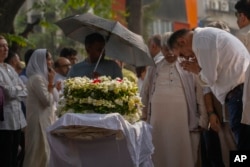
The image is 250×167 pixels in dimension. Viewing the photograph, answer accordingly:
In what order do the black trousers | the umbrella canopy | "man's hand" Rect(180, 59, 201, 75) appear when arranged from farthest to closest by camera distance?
1. the black trousers
2. the umbrella canopy
3. "man's hand" Rect(180, 59, 201, 75)

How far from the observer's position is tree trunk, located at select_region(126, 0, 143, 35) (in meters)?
18.9

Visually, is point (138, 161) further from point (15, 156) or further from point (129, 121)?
point (15, 156)

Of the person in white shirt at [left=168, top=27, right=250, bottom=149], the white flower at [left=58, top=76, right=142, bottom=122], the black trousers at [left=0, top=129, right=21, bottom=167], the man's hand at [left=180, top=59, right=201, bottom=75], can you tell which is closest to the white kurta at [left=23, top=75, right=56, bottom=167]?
the black trousers at [left=0, top=129, right=21, bottom=167]

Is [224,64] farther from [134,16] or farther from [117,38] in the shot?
[134,16]

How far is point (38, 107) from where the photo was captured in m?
10.2

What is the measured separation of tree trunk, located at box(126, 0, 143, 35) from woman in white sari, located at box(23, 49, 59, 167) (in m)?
8.65

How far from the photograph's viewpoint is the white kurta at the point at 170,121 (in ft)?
30.6

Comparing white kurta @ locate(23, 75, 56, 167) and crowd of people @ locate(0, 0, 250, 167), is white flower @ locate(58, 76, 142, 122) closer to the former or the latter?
crowd of people @ locate(0, 0, 250, 167)

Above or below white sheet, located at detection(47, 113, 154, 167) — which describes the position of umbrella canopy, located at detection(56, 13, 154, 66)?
above

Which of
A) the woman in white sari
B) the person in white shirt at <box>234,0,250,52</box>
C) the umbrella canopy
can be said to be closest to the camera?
the person in white shirt at <box>234,0,250,52</box>

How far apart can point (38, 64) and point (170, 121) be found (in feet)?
6.80

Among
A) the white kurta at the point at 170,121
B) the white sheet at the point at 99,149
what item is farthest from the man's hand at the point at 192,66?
the white kurta at the point at 170,121

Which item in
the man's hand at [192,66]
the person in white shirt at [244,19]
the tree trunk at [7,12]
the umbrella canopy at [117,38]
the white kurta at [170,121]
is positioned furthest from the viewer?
the tree trunk at [7,12]

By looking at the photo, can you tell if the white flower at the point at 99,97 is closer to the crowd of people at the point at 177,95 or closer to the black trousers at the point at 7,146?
the crowd of people at the point at 177,95
